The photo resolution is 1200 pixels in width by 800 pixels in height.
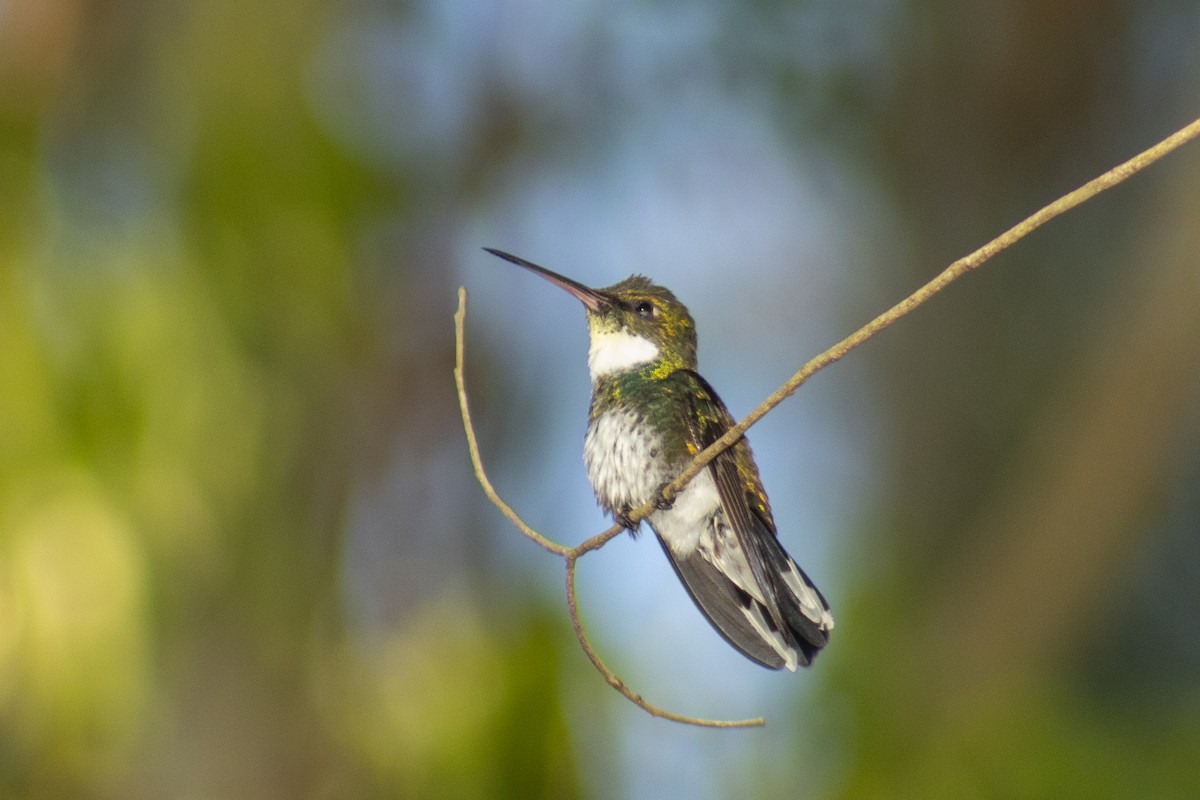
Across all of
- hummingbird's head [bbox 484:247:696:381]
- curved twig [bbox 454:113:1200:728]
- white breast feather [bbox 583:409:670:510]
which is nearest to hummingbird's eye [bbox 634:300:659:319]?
hummingbird's head [bbox 484:247:696:381]

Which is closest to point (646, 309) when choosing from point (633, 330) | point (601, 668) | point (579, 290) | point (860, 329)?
point (633, 330)

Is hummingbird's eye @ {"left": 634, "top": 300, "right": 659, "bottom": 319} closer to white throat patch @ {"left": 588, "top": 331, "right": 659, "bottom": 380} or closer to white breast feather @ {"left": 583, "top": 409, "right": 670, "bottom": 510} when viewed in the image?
white throat patch @ {"left": 588, "top": 331, "right": 659, "bottom": 380}

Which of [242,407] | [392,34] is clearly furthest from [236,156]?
[392,34]

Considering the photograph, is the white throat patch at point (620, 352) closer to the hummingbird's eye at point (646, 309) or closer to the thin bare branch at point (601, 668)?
the hummingbird's eye at point (646, 309)

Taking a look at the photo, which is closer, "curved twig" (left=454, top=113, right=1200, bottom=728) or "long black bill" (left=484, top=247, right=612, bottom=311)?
"curved twig" (left=454, top=113, right=1200, bottom=728)

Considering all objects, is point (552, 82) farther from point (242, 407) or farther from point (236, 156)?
point (242, 407)

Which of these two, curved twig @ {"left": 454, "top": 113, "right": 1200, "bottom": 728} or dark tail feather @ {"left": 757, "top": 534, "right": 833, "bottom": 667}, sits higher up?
curved twig @ {"left": 454, "top": 113, "right": 1200, "bottom": 728}

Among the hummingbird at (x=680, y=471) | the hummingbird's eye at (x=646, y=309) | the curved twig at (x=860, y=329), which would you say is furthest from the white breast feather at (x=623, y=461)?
the curved twig at (x=860, y=329)
